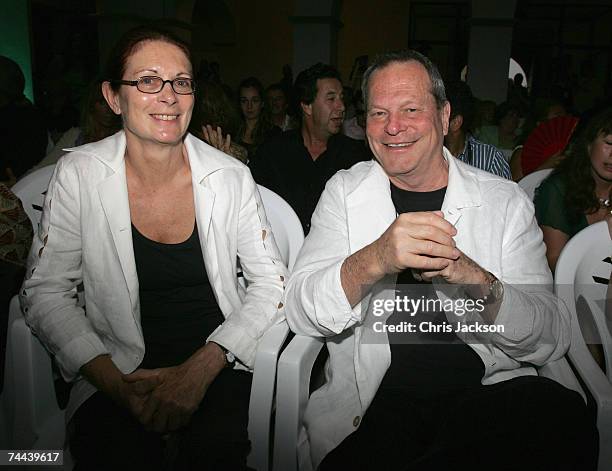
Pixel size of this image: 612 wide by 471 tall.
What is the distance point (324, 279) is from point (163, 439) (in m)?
0.71

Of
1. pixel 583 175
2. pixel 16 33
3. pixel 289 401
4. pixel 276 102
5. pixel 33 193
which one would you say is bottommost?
pixel 289 401

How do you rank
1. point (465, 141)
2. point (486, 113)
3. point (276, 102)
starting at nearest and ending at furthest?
point (465, 141) < point (276, 102) < point (486, 113)

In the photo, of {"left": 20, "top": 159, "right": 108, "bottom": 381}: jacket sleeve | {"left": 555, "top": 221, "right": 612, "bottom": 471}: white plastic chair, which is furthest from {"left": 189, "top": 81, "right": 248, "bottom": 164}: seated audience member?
{"left": 555, "top": 221, "right": 612, "bottom": 471}: white plastic chair

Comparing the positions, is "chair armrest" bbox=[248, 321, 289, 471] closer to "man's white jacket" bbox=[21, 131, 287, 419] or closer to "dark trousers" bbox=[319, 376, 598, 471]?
"man's white jacket" bbox=[21, 131, 287, 419]

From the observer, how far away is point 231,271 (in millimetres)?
1755

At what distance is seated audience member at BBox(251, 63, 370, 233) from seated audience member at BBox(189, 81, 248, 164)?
2.00 ft

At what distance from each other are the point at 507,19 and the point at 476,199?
7614 millimetres

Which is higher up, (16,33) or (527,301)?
(16,33)

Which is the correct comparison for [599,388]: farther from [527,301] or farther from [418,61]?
[418,61]

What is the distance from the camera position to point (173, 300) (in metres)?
1.78

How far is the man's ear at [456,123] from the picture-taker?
2.93m

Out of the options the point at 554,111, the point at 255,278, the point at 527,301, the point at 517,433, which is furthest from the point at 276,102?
the point at 517,433

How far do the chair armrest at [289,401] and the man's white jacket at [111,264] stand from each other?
0.17 metres

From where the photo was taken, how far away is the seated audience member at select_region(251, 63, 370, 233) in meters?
3.32
